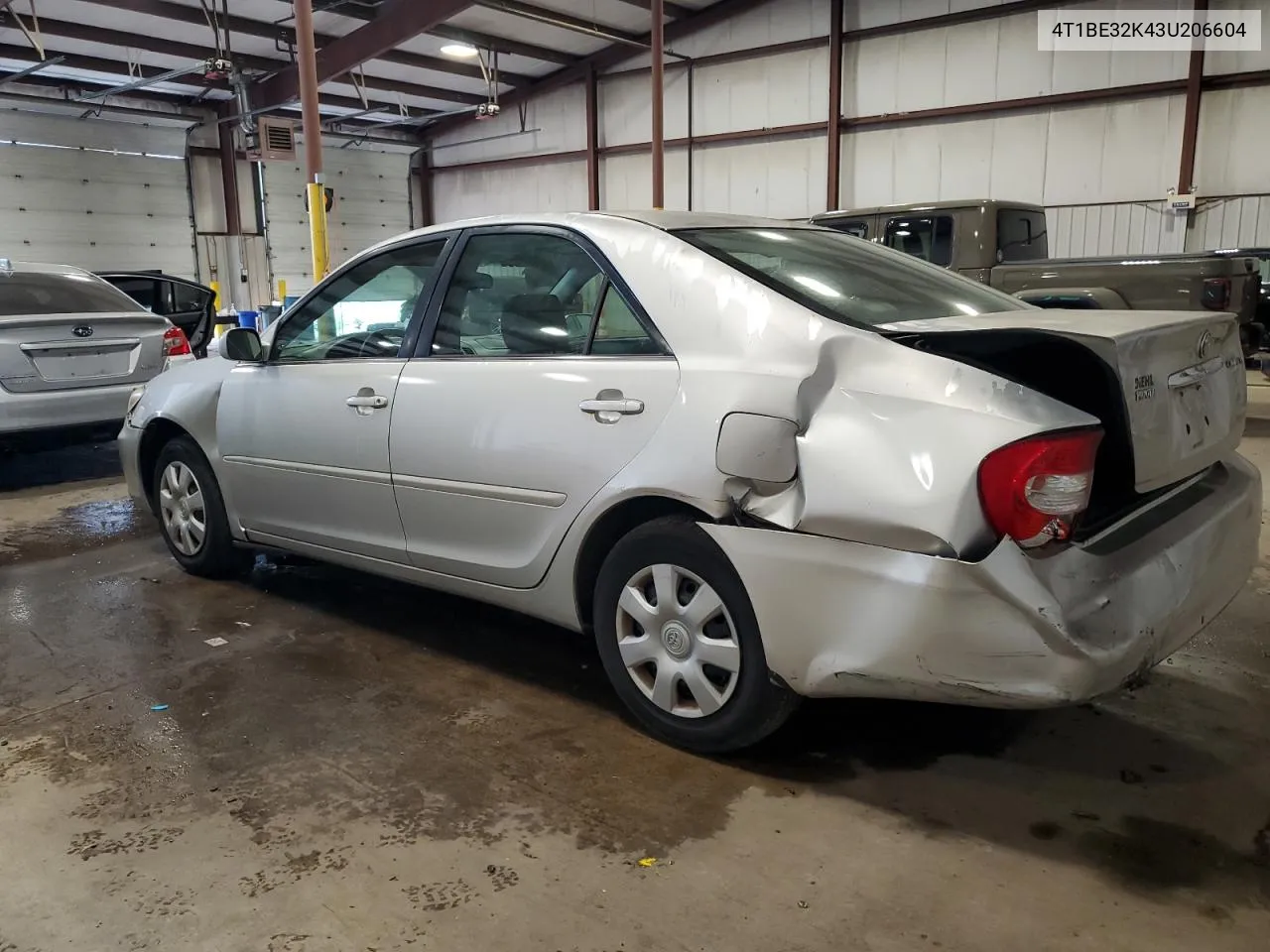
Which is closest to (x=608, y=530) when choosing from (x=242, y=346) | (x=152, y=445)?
(x=242, y=346)

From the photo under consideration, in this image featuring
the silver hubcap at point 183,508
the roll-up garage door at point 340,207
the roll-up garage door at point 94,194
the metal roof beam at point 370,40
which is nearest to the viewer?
the silver hubcap at point 183,508

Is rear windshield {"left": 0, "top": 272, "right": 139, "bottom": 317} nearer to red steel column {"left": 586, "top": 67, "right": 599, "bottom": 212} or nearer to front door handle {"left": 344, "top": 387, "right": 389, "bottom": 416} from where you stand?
front door handle {"left": 344, "top": 387, "right": 389, "bottom": 416}

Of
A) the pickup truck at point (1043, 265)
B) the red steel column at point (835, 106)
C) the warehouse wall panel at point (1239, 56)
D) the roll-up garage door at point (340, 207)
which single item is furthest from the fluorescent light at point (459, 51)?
the warehouse wall panel at point (1239, 56)

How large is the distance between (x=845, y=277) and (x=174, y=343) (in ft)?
17.3

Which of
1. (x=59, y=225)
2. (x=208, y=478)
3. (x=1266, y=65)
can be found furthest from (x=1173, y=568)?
(x=59, y=225)

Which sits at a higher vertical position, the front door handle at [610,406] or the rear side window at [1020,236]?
the rear side window at [1020,236]

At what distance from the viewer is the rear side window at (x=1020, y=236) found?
26.4 ft

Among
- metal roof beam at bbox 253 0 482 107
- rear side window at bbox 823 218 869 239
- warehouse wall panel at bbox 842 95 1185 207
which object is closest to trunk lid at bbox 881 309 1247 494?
rear side window at bbox 823 218 869 239

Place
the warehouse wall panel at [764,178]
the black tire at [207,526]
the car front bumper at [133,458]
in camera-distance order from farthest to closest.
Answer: the warehouse wall panel at [764,178]
the car front bumper at [133,458]
the black tire at [207,526]

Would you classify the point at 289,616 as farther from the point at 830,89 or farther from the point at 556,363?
the point at 830,89

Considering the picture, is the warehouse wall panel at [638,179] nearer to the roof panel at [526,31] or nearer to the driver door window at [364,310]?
the roof panel at [526,31]

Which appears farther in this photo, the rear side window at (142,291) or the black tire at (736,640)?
the rear side window at (142,291)

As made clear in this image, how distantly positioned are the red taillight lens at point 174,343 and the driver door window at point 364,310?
3217 mm

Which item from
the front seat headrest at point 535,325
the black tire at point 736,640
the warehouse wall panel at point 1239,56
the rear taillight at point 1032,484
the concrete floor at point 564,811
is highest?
the warehouse wall panel at point 1239,56
